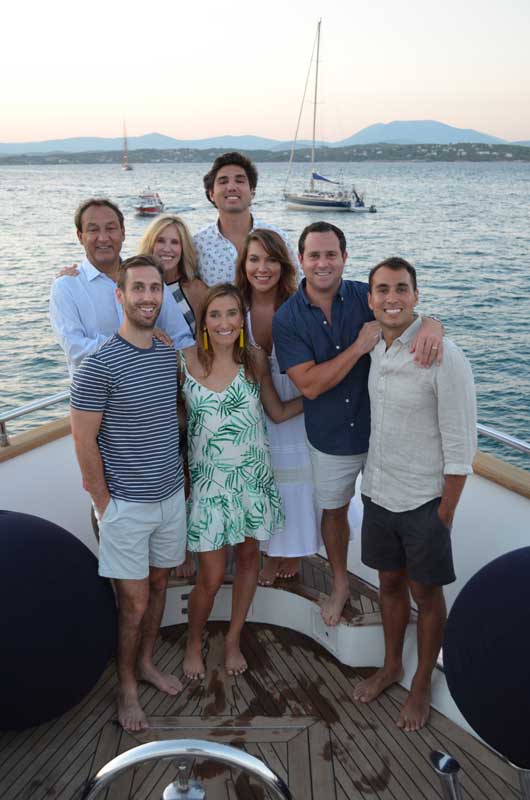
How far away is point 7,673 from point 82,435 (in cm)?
70

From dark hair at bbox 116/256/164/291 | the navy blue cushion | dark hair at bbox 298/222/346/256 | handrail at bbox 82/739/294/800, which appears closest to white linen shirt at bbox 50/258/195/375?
dark hair at bbox 116/256/164/291

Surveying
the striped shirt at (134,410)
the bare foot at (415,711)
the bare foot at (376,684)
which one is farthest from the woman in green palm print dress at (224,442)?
the bare foot at (415,711)

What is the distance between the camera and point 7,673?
205cm

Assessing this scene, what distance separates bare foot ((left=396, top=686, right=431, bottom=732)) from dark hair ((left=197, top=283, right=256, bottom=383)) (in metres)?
1.22

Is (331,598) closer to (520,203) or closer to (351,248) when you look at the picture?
(351,248)

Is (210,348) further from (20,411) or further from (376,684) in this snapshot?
(376,684)

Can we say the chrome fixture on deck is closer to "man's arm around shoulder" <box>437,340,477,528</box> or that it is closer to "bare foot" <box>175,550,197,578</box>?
"man's arm around shoulder" <box>437,340,477,528</box>

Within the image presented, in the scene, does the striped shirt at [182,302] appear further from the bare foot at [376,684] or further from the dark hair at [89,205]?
the bare foot at [376,684]

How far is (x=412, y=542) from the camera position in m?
2.36

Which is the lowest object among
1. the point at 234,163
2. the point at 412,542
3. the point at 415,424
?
the point at 412,542

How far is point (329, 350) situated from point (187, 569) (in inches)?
47.1

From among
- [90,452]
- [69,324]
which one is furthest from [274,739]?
[69,324]

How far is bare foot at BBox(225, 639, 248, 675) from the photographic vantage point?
285 cm

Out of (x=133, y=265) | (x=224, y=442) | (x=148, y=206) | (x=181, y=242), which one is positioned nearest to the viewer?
(x=133, y=265)
